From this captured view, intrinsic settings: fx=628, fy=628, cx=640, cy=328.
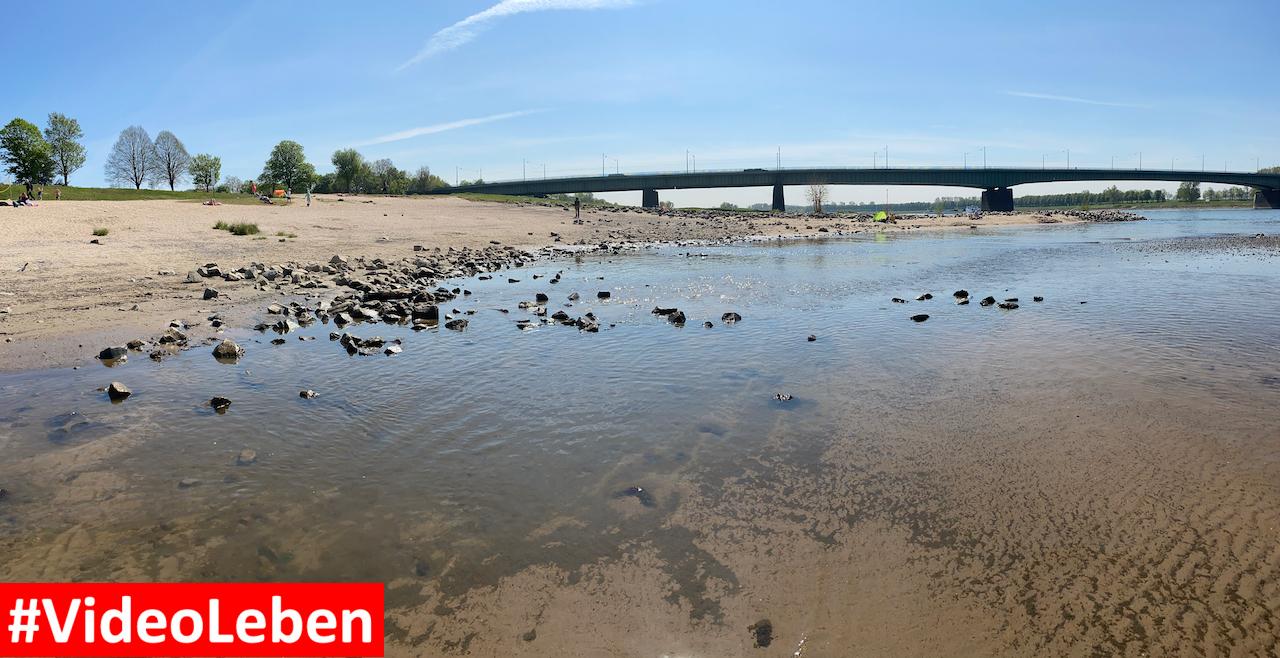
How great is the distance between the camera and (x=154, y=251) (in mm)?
21844

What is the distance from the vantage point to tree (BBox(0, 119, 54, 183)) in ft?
262

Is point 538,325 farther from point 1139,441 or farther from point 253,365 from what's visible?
point 1139,441

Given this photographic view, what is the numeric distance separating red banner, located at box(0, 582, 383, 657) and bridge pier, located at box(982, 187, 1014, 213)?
146619 mm

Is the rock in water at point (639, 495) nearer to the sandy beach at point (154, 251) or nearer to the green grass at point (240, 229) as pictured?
the sandy beach at point (154, 251)

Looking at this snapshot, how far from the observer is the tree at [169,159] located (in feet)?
329

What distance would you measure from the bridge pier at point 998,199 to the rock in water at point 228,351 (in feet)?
471

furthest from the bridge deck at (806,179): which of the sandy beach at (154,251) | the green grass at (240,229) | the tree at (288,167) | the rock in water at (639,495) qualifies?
the rock in water at (639,495)

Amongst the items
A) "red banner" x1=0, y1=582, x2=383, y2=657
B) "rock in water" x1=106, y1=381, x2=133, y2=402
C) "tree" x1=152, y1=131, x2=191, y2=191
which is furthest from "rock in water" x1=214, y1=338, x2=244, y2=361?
"tree" x1=152, y1=131, x2=191, y2=191

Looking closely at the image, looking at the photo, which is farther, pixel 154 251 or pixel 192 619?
pixel 154 251

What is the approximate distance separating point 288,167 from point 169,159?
55.2ft

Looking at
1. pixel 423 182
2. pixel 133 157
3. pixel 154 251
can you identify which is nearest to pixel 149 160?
pixel 133 157

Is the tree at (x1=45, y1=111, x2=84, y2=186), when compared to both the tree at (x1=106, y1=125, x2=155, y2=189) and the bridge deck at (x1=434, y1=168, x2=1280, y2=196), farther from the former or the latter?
the bridge deck at (x1=434, y1=168, x2=1280, y2=196)

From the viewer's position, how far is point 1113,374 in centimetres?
959

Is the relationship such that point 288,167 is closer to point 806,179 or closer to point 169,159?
point 169,159
